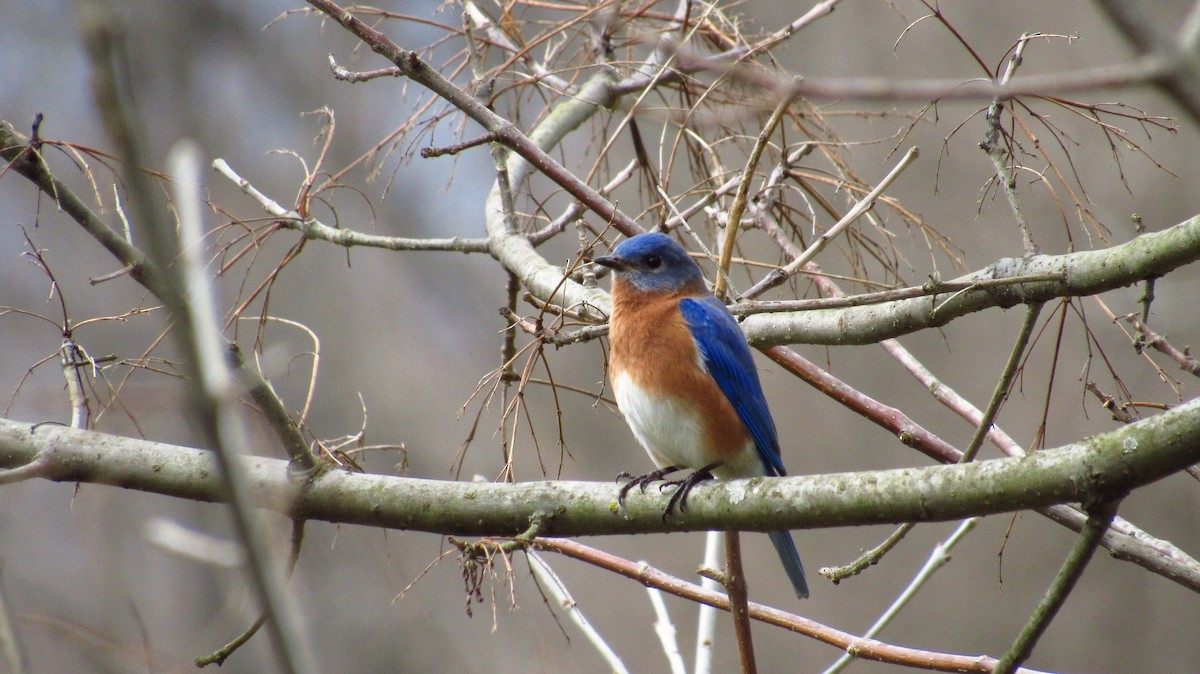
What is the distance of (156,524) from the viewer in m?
1.36

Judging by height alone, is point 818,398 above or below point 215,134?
below

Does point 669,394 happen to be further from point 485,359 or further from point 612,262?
point 485,359

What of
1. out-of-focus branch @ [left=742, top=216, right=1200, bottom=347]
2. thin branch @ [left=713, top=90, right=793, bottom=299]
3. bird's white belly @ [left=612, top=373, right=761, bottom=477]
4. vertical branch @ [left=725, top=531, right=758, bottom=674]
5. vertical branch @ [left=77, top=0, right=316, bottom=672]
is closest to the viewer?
vertical branch @ [left=77, top=0, right=316, bottom=672]

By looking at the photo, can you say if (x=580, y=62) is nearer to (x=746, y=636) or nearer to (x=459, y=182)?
(x=746, y=636)

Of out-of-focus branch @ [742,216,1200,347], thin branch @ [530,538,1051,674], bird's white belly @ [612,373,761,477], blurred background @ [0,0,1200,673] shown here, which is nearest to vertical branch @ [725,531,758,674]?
thin branch @ [530,538,1051,674]

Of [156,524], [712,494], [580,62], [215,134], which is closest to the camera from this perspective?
[156,524]

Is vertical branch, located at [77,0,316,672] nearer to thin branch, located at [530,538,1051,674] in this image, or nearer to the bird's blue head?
thin branch, located at [530,538,1051,674]

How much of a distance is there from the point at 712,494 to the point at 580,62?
8.92 ft

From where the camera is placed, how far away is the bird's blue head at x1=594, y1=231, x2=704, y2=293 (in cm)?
390

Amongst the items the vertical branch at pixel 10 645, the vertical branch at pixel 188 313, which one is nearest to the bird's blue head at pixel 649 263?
the vertical branch at pixel 10 645

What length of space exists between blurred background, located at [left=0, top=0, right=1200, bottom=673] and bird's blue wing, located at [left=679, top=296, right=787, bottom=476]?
148 inches

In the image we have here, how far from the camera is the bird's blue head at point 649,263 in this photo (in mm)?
3900

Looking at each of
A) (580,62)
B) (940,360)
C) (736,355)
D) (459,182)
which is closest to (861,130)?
(940,360)

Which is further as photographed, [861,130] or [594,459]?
[594,459]
